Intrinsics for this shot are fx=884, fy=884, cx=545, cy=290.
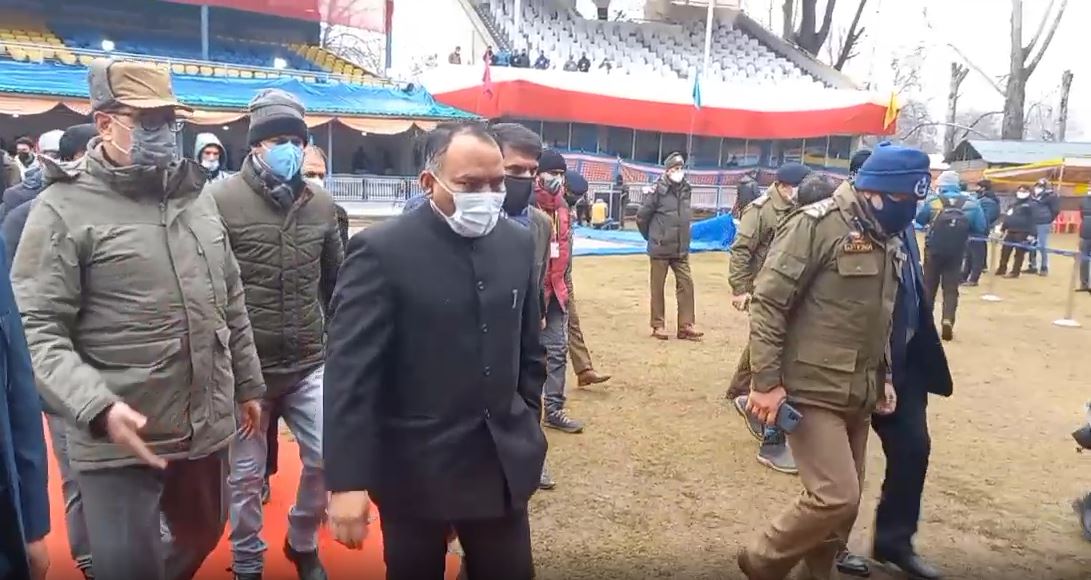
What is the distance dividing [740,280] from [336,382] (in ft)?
14.7

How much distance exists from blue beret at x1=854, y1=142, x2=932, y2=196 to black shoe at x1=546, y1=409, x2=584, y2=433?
9.53 feet

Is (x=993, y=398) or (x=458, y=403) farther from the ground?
(x=458, y=403)

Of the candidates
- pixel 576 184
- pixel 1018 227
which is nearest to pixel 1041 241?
pixel 1018 227

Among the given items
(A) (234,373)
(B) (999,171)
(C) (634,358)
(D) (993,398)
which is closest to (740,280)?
(C) (634,358)

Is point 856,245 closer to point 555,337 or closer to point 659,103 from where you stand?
point 555,337

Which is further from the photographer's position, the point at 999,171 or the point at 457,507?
the point at 999,171

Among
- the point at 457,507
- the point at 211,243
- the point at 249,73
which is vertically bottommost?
the point at 457,507

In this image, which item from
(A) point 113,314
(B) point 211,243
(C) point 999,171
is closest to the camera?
(A) point 113,314

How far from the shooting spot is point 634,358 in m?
8.13

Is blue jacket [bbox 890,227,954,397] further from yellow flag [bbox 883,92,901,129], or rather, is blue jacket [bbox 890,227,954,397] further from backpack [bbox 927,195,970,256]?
yellow flag [bbox 883,92,901,129]

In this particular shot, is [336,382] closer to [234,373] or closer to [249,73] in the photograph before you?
[234,373]

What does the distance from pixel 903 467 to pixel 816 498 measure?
2.25 ft

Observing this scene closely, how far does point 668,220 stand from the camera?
8.72 metres

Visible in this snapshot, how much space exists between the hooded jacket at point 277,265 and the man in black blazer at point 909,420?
2.45m
